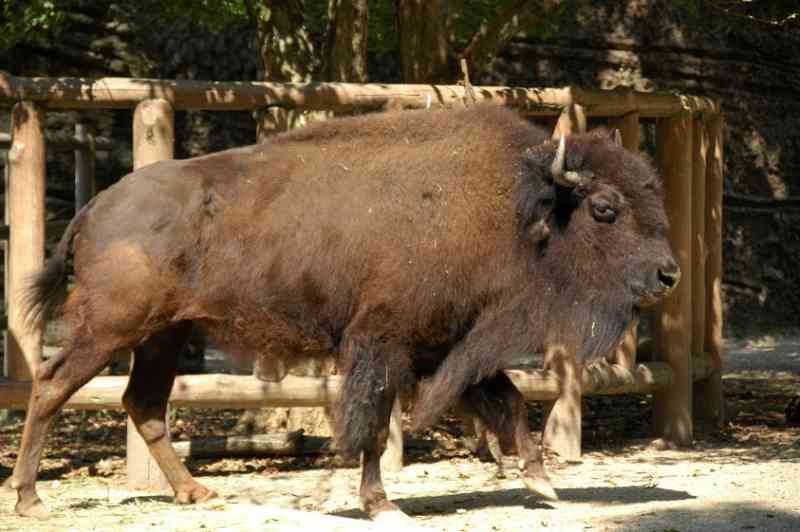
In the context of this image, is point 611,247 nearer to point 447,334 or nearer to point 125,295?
point 447,334

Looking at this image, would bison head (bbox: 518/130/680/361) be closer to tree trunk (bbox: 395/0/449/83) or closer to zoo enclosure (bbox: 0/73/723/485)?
zoo enclosure (bbox: 0/73/723/485)

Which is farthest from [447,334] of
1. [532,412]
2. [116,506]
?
[532,412]

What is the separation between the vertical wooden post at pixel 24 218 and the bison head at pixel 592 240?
303 cm

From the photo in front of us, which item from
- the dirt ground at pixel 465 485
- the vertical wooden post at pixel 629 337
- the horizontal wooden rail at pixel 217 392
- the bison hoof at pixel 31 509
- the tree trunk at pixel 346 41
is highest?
the tree trunk at pixel 346 41

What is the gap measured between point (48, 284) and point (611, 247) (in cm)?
300

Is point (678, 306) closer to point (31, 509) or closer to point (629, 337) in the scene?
point (629, 337)

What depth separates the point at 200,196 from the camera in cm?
689

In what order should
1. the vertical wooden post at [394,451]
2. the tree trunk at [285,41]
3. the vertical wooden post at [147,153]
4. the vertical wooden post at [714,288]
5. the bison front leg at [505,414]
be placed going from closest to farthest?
the bison front leg at [505,414], the vertical wooden post at [147,153], the vertical wooden post at [394,451], the tree trunk at [285,41], the vertical wooden post at [714,288]

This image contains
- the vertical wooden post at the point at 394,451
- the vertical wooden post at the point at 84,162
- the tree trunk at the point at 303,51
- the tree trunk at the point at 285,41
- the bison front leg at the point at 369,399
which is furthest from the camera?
the vertical wooden post at the point at 84,162

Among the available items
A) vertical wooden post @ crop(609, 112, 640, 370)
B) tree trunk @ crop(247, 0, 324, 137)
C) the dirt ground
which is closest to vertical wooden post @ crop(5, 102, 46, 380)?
the dirt ground

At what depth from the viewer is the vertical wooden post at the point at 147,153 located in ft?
26.1

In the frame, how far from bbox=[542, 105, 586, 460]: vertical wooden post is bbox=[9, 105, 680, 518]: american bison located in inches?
69.8

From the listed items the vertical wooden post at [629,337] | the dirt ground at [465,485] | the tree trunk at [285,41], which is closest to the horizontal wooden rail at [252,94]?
the vertical wooden post at [629,337]

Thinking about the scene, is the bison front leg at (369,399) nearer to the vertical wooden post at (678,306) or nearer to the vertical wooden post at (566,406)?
the vertical wooden post at (566,406)
